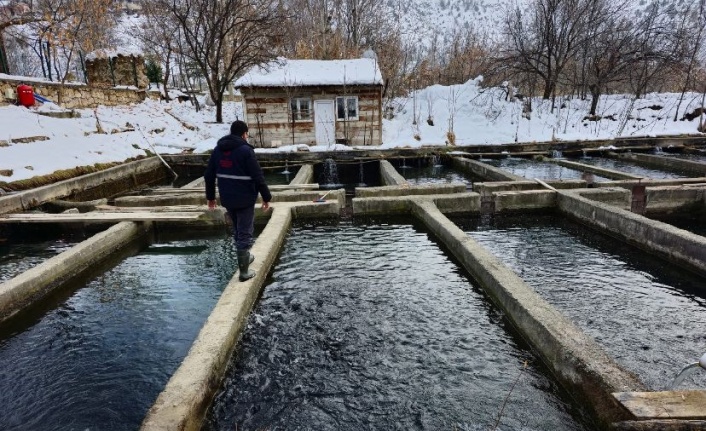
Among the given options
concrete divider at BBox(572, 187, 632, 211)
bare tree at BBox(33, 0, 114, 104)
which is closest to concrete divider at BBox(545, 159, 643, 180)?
concrete divider at BBox(572, 187, 632, 211)

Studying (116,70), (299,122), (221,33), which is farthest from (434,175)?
(116,70)

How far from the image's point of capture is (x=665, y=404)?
2.69 meters

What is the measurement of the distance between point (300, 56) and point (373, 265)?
24.2 m

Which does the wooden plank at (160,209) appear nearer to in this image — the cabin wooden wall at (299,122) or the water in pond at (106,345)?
the water in pond at (106,345)

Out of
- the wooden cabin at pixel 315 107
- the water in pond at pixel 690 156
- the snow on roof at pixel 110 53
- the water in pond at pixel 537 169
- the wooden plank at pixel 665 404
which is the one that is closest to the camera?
the wooden plank at pixel 665 404

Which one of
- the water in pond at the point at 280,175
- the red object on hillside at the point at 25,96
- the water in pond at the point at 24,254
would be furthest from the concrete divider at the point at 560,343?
the red object on hillside at the point at 25,96

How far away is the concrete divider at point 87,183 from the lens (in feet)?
29.8

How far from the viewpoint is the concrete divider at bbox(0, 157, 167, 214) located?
9077 mm

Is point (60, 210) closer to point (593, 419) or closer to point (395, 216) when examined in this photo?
point (395, 216)

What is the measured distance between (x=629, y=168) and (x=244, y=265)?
1513cm

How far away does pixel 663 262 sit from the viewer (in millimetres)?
6398

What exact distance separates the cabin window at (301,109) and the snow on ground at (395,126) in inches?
100

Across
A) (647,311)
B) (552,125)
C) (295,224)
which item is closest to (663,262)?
(647,311)

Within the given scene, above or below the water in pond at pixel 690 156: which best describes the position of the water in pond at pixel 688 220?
below
